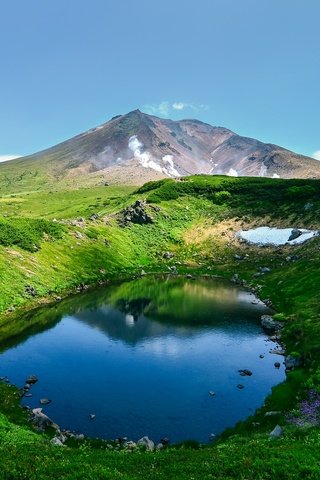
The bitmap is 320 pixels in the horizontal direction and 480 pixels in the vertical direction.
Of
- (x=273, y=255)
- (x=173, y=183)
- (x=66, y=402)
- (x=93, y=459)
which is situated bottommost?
(x=66, y=402)

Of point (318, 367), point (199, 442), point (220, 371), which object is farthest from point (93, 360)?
point (318, 367)

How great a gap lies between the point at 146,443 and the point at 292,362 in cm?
2480

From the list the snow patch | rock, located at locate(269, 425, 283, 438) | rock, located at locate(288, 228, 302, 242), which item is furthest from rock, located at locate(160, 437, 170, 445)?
rock, located at locate(288, 228, 302, 242)

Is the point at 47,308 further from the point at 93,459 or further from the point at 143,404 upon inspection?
the point at 93,459

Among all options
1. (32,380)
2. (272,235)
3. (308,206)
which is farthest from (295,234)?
(32,380)

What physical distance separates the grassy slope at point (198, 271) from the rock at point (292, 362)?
51.1 inches

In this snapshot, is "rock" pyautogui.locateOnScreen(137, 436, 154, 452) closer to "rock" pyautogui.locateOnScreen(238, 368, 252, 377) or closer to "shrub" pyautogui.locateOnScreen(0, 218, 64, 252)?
"rock" pyautogui.locateOnScreen(238, 368, 252, 377)

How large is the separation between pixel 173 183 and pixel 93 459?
17677cm

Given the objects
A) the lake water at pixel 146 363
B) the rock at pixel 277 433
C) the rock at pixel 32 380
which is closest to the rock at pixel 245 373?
the lake water at pixel 146 363

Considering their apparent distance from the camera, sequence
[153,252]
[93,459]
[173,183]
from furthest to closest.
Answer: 1. [173,183]
2. [153,252]
3. [93,459]

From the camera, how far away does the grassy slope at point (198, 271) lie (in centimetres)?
2400

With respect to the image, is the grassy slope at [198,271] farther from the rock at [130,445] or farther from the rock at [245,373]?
the rock at [245,373]

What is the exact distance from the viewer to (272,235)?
14062 cm

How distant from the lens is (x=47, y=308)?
79.3 meters
